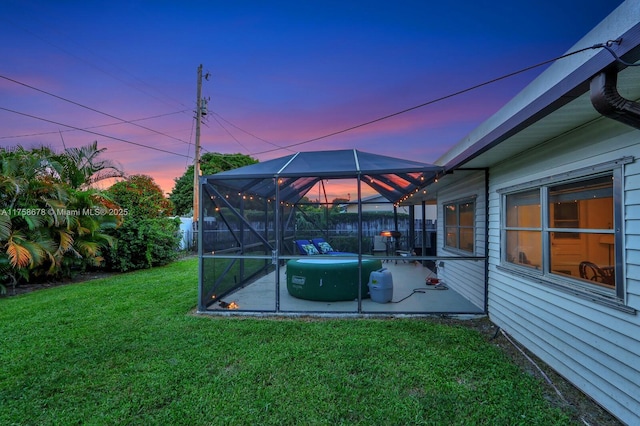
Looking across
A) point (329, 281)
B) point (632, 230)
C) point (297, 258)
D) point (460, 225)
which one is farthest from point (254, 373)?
point (460, 225)

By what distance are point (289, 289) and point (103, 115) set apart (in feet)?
35.7

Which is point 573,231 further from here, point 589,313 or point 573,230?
point 589,313

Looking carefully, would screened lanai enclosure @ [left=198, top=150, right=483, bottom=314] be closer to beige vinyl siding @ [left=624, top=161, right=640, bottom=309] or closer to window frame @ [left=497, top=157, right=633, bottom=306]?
window frame @ [left=497, top=157, right=633, bottom=306]

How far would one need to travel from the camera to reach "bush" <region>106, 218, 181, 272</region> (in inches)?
356

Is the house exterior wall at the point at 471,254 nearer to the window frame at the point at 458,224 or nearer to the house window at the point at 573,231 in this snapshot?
the window frame at the point at 458,224

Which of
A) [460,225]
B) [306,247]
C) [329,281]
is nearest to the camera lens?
[329,281]

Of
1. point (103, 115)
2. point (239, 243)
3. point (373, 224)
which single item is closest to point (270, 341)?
point (239, 243)

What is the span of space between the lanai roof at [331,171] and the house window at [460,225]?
103cm

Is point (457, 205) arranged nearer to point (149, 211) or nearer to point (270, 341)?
point (270, 341)

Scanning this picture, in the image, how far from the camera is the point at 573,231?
300cm

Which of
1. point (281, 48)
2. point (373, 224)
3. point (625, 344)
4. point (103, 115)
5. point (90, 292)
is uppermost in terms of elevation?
point (281, 48)

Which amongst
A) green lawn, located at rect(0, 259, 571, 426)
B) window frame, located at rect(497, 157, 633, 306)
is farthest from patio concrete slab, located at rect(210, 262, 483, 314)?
window frame, located at rect(497, 157, 633, 306)

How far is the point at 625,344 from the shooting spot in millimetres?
2264

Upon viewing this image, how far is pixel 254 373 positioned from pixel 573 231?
351 centimetres
